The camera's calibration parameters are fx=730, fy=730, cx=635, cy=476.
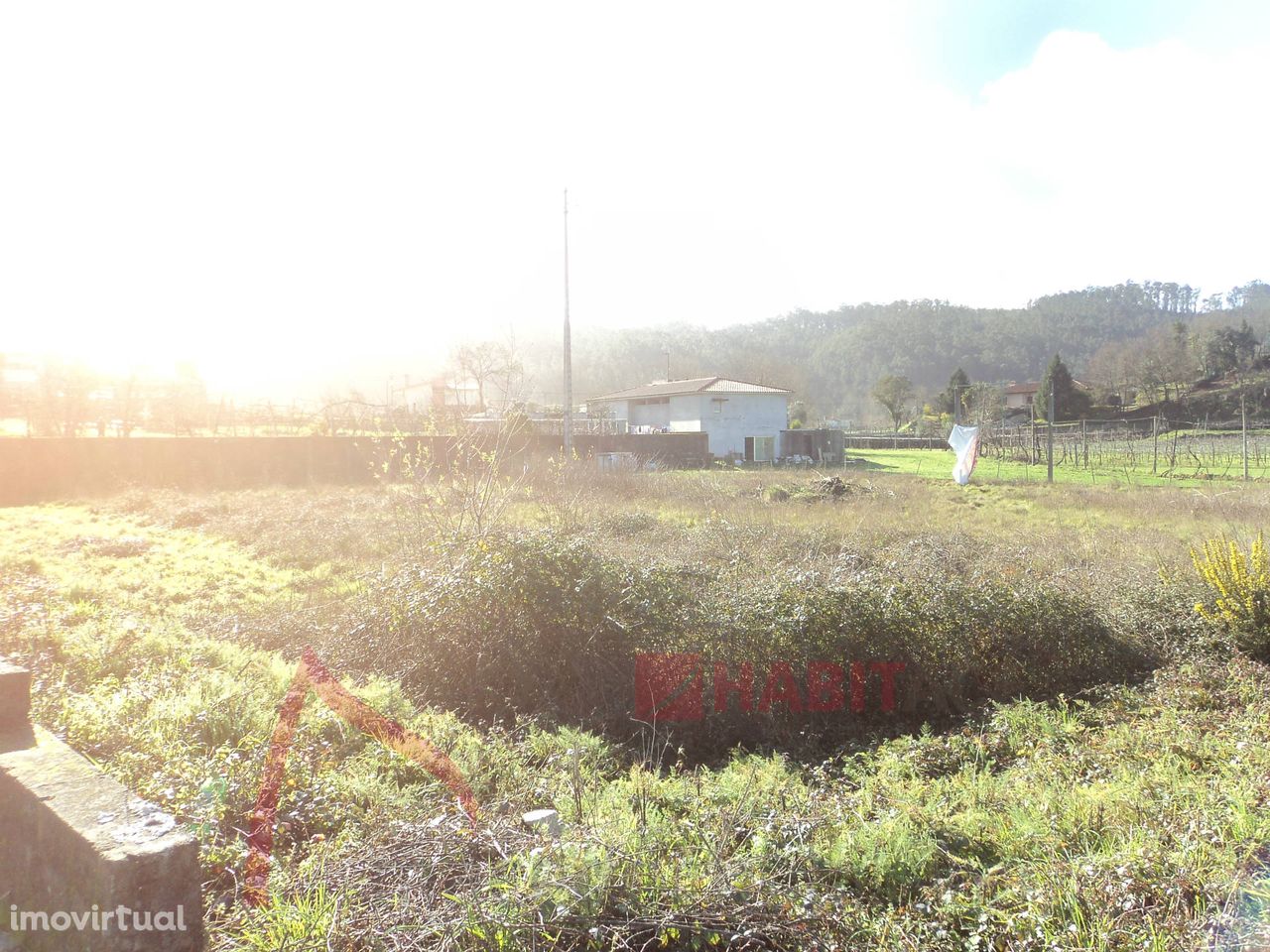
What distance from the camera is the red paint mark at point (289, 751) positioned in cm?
296

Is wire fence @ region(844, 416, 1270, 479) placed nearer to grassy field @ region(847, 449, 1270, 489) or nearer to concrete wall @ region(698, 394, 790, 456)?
grassy field @ region(847, 449, 1270, 489)

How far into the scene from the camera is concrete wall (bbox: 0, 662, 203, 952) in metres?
2.20

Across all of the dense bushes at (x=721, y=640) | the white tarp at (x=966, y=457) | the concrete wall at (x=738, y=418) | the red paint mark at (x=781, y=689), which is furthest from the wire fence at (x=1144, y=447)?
the red paint mark at (x=781, y=689)

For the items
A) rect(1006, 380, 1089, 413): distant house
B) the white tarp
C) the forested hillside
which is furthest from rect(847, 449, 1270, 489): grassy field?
rect(1006, 380, 1089, 413): distant house

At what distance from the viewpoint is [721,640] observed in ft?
20.0

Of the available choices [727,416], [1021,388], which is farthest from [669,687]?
[1021,388]

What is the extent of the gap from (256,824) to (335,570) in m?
6.79

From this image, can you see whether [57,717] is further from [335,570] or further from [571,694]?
[335,570]

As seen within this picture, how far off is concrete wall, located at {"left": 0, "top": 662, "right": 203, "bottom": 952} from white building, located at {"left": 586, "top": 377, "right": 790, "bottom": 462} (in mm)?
34140

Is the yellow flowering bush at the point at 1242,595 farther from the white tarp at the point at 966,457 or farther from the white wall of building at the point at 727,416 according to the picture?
the white wall of building at the point at 727,416

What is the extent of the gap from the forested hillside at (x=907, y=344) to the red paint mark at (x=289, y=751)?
5739 centimetres

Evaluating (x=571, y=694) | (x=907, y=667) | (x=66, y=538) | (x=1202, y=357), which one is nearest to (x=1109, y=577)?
(x=907, y=667)

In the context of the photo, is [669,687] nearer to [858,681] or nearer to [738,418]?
[858,681]

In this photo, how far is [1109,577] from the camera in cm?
782
